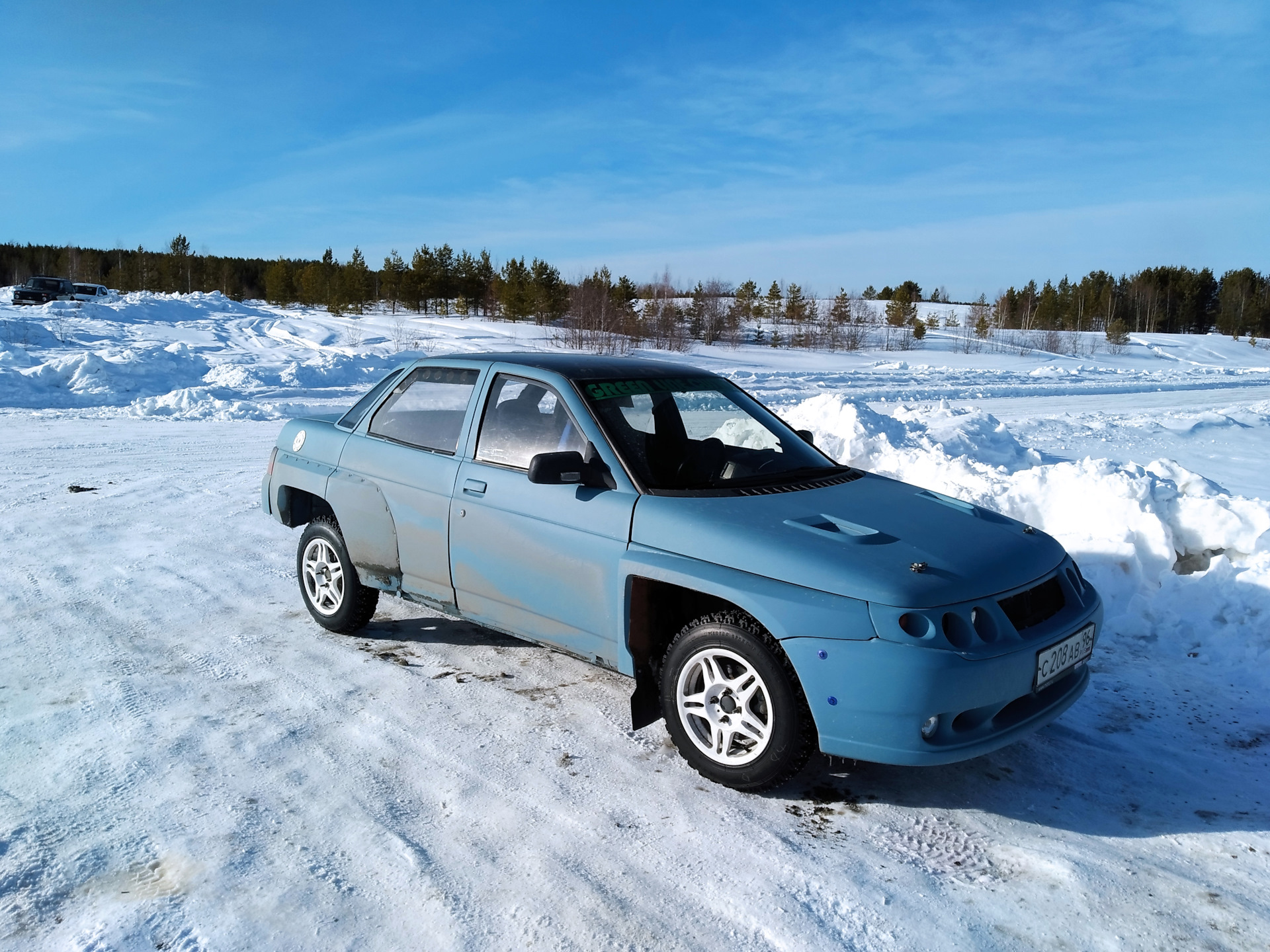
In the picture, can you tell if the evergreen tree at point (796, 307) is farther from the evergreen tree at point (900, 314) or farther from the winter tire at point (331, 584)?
the winter tire at point (331, 584)

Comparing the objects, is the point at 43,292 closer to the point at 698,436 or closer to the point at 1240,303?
the point at 698,436

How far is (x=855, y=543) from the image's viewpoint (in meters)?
3.30

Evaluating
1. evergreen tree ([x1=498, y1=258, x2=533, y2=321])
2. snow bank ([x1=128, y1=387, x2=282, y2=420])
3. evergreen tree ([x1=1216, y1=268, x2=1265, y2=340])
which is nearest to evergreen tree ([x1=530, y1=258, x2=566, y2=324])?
evergreen tree ([x1=498, y1=258, x2=533, y2=321])

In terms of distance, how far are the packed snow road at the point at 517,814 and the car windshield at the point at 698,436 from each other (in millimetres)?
1198

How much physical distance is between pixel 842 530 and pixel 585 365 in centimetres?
163

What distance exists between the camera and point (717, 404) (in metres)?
4.60

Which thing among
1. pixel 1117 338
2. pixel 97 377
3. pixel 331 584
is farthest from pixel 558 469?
pixel 1117 338

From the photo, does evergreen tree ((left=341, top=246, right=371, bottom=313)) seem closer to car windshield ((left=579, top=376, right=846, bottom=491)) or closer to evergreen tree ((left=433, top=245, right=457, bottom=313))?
evergreen tree ((left=433, top=245, right=457, bottom=313))

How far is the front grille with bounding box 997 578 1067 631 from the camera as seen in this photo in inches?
129

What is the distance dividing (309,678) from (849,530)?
2.74m

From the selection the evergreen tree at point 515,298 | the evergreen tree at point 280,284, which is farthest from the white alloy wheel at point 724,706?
the evergreen tree at point 280,284

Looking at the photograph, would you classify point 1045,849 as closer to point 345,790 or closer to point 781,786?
point 781,786

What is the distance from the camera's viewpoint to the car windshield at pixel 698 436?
12.8 ft

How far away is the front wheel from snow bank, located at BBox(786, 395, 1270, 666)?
304 cm
